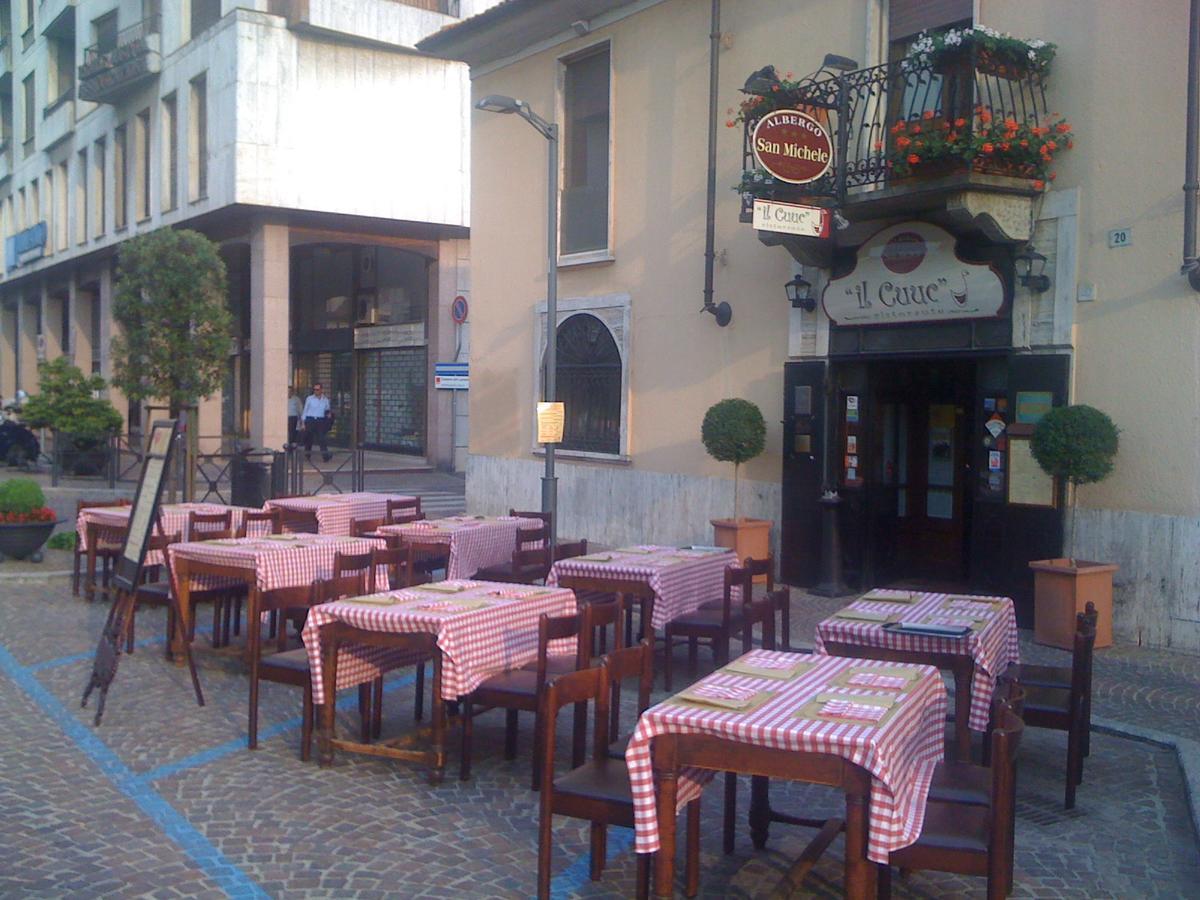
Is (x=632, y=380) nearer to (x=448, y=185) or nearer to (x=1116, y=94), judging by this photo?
(x=1116, y=94)

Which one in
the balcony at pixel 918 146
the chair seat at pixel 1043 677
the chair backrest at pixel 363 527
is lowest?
the chair seat at pixel 1043 677

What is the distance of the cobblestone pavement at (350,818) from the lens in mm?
4844

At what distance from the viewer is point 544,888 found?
14.7 feet

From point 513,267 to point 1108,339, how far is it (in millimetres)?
8627

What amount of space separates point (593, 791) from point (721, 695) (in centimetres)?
63

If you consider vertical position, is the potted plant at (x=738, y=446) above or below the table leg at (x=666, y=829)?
above

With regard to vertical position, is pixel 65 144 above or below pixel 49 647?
above

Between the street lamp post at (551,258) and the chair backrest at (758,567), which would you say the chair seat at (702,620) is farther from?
the street lamp post at (551,258)

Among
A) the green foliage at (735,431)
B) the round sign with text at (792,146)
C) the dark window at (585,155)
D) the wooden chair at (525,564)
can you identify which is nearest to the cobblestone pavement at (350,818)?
the wooden chair at (525,564)

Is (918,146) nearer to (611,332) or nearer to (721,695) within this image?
(611,332)

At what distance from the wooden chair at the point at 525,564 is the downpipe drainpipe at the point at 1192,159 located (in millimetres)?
5517

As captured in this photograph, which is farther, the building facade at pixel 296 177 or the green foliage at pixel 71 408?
the building facade at pixel 296 177

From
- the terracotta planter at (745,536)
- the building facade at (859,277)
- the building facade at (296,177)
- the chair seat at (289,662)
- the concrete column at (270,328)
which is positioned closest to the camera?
the chair seat at (289,662)

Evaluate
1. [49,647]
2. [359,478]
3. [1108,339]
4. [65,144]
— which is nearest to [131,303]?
[359,478]
